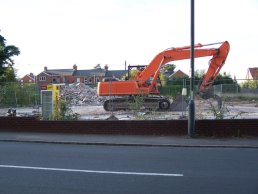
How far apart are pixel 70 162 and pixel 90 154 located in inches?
68.3

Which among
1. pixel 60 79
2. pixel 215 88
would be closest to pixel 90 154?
pixel 215 88

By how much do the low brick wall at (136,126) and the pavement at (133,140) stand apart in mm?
412

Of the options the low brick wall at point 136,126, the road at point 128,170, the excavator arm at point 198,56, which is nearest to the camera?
the road at point 128,170

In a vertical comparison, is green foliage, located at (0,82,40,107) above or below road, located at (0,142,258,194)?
above

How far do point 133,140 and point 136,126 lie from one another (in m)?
1.70

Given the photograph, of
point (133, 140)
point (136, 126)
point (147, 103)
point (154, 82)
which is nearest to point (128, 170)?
point (133, 140)

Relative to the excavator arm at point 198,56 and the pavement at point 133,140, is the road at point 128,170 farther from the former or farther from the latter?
the excavator arm at point 198,56

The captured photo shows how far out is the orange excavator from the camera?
28781mm

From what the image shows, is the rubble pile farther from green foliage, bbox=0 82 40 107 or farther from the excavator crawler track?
green foliage, bbox=0 82 40 107

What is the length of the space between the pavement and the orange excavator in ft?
34.5

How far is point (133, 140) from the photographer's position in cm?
1664

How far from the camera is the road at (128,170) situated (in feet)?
27.1

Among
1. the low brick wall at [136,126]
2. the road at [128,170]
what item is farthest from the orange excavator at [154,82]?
the road at [128,170]

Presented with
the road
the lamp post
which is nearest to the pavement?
the lamp post
